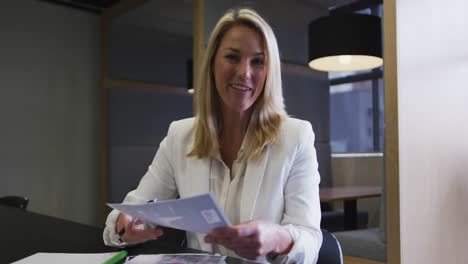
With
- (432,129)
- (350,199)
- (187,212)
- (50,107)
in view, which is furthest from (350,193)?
(50,107)

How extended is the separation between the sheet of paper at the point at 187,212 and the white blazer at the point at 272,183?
1.12ft

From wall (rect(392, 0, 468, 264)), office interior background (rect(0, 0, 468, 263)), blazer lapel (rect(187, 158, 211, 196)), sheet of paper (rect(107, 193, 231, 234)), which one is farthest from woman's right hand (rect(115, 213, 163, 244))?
office interior background (rect(0, 0, 468, 263))

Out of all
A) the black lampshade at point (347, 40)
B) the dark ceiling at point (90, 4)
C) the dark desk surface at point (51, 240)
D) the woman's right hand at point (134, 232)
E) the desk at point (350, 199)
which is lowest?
the desk at point (350, 199)

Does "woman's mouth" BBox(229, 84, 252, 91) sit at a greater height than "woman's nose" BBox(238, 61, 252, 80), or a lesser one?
lesser

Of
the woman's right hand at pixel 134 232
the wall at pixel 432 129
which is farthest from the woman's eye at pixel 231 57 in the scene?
the wall at pixel 432 129

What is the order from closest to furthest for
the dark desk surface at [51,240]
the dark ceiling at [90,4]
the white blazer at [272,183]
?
the dark desk surface at [51,240] → the white blazer at [272,183] → the dark ceiling at [90,4]

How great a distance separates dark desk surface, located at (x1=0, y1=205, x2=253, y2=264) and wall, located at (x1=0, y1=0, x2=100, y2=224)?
2.90 metres

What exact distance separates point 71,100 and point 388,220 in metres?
3.56

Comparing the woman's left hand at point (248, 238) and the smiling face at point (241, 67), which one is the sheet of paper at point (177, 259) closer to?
the woman's left hand at point (248, 238)

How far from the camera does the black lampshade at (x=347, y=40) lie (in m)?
2.57

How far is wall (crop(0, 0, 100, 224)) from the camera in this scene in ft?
13.1

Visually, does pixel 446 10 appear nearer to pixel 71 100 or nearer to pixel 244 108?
pixel 244 108

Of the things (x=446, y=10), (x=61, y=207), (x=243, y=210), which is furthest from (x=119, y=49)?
(x=243, y=210)

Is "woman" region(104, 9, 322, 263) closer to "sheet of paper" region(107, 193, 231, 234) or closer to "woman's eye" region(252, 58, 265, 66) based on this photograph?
"woman's eye" region(252, 58, 265, 66)
